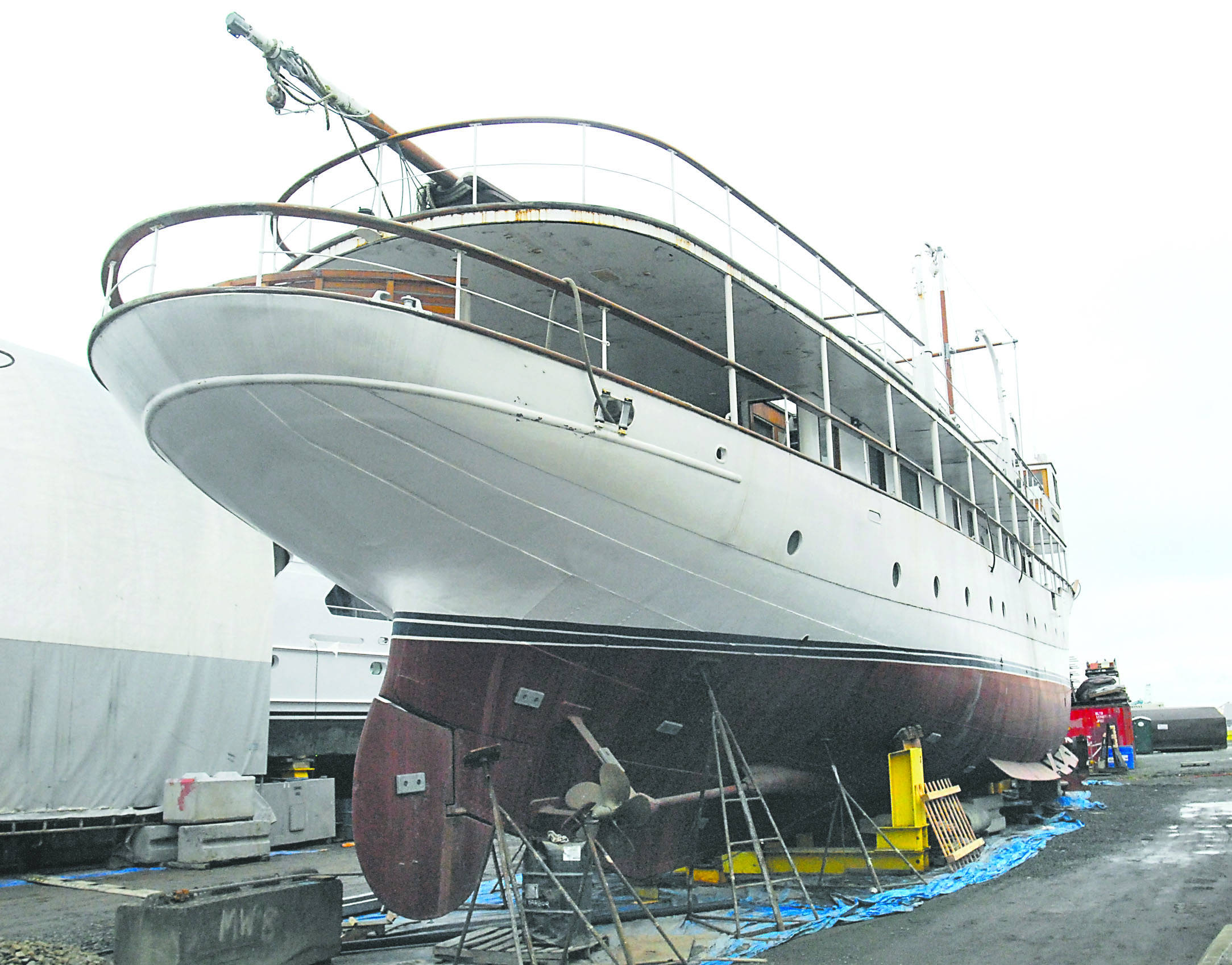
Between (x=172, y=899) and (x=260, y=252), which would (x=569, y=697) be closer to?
(x=172, y=899)

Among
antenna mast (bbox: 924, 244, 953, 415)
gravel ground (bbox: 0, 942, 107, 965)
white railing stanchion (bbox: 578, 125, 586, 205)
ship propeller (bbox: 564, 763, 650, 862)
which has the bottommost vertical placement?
gravel ground (bbox: 0, 942, 107, 965)

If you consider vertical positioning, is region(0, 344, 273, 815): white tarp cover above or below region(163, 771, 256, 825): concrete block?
above

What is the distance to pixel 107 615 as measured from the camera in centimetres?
1247

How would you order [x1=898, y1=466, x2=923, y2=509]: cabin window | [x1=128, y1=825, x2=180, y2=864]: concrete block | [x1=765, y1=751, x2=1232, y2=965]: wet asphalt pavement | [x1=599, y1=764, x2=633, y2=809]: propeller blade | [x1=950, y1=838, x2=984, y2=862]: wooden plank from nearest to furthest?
[x1=765, y1=751, x2=1232, y2=965]: wet asphalt pavement
[x1=599, y1=764, x2=633, y2=809]: propeller blade
[x1=950, y1=838, x2=984, y2=862]: wooden plank
[x1=128, y1=825, x2=180, y2=864]: concrete block
[x1=898, y1=466, x2=923, y2=509]: cabin window

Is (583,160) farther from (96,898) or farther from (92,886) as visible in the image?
(92,886)

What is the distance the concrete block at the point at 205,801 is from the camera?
39.6 ft

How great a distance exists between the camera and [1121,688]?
2616 cm

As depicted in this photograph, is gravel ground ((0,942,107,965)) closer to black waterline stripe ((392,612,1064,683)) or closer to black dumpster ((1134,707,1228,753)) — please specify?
black waterline stripe ((392,612,1064,683))

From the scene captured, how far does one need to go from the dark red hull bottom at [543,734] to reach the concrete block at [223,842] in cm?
630

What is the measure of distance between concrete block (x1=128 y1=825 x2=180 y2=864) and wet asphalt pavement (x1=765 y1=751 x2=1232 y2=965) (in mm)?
8499

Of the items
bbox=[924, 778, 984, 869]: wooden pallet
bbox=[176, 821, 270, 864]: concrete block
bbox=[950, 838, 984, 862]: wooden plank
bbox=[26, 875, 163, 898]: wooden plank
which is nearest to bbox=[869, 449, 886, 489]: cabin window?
bbox=[924, 778, 984, 869]: wooden pallet

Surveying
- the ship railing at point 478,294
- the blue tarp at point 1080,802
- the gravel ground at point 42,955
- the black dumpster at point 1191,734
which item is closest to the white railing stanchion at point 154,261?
the ship railing at point 478,294

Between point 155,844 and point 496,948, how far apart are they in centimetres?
742

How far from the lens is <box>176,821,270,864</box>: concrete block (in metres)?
11.7
